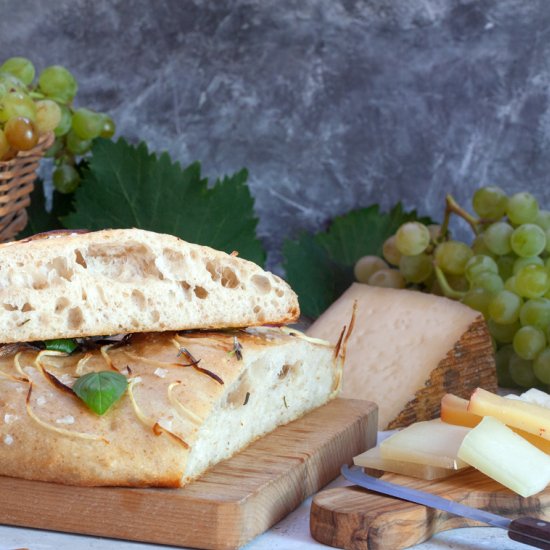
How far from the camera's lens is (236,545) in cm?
110

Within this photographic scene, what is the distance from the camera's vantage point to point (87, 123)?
2010 mm

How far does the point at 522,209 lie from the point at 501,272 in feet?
0.42

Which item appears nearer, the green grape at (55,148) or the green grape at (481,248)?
the green grape at (481,248)

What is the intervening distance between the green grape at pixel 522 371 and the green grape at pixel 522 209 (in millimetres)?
258

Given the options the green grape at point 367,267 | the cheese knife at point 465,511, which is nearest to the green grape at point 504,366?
the green grape at point 367,267

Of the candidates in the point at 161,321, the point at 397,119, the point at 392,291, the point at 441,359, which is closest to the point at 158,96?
the point at 397,119

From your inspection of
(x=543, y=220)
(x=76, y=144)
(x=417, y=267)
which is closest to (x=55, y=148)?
(x=76, y=144)

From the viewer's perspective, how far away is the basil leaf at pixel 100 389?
1152 mm

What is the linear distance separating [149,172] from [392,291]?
56 centimetres

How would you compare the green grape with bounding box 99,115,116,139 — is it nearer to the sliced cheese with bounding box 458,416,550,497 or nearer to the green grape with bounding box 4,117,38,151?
the green grape with bounding box 4,117,38,151

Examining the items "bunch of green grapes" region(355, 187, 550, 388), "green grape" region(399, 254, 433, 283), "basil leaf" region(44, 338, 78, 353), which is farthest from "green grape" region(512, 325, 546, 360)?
"basil leaf" region(44, 338, 78, 353)

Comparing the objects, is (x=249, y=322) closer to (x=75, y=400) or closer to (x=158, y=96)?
(x=75, y=400)

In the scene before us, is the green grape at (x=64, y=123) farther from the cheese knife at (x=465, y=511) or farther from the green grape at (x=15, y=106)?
the cheese knife at (x=465, y=511)

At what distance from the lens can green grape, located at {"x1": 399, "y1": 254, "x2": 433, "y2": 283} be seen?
199 centimetres
